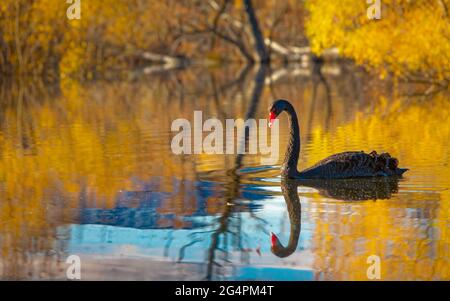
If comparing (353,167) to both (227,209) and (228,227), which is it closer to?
(227,209)

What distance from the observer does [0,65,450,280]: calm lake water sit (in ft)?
25.8

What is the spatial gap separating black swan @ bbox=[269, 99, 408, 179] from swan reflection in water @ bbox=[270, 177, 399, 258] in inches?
2.6

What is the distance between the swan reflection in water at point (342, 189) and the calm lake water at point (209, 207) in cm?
2

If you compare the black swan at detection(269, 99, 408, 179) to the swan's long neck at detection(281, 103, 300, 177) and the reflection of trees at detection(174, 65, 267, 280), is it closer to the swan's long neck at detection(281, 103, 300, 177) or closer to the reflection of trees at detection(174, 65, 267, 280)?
the swan's long neck at detection(281, 103, 300, 177)

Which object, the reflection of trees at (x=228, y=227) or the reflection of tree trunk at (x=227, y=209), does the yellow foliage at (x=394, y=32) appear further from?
the reflection of trees at (x=228, y=227)

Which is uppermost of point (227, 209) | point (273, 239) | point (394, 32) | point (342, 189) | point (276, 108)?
point (394, 32)

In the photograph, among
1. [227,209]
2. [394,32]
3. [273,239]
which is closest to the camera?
[273,239]

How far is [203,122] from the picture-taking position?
67.2 feet

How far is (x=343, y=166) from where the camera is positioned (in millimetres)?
11516

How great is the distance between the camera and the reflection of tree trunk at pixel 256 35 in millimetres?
46719

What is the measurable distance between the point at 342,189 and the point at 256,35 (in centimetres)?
3704

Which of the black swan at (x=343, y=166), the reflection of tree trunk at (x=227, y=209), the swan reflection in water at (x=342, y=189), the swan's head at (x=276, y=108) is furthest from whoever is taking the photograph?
the swan's head at (x=276, y=108)

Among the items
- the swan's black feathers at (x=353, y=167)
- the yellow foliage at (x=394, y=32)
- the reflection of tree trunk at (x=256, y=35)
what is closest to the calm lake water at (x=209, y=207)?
the swan's black feathers at (x=353, y=167)

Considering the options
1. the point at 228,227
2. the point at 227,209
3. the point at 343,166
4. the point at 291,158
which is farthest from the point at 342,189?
the point at 228,227
